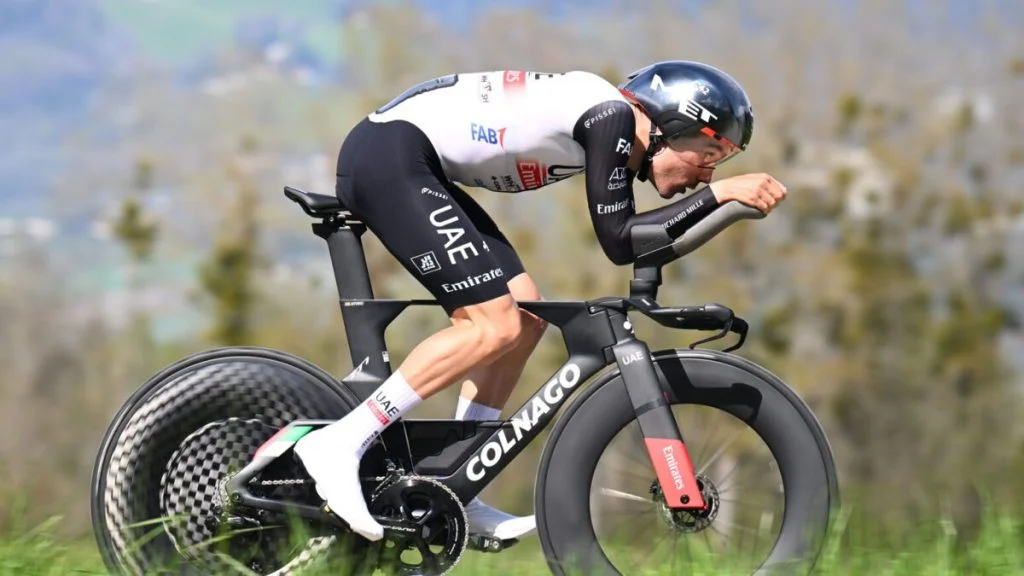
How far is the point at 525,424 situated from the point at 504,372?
13.8 inches

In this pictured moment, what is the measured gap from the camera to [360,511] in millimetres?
4527

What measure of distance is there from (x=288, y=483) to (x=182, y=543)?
44cm

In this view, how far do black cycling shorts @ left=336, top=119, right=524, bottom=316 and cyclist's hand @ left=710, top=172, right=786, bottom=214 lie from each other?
2.60ft

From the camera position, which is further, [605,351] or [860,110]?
[860,110]

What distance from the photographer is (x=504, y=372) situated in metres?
4.98

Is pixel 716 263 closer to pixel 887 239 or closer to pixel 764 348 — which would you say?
pixel 764 348

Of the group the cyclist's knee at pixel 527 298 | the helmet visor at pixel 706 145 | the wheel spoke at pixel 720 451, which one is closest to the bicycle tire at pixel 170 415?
the cyclist's knee at pixel 527 298

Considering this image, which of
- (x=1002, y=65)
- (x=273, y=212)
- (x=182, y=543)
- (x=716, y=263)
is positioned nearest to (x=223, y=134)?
(x=273, y=212)

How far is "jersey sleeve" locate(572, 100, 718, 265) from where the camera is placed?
4.41m

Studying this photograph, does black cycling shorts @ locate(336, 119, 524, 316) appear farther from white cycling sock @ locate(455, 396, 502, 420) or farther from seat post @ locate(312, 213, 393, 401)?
white cycling sock @ locate(455, 396, 502, 420)

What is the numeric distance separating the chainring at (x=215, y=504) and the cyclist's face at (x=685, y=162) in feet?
5.29

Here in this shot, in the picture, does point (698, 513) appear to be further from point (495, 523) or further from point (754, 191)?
point (754, 191)

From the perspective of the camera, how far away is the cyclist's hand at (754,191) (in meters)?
4.36

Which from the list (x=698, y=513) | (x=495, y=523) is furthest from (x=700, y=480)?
(x=495, y=523)
